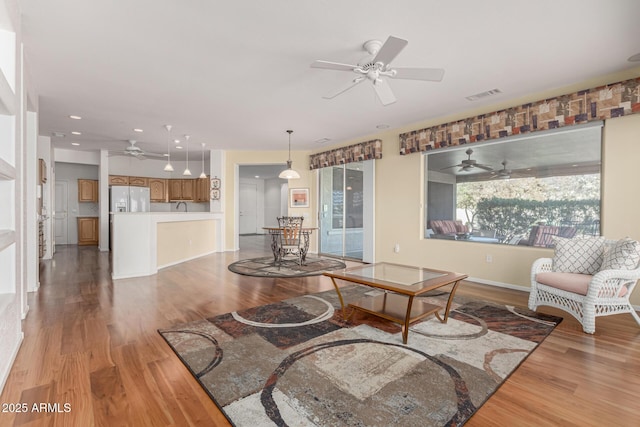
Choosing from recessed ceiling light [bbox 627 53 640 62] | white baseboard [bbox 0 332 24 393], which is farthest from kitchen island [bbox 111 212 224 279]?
recessed ceiling light [bbox 627 53 640 62]

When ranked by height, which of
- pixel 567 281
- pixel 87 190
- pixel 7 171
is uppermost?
pixel 87 190

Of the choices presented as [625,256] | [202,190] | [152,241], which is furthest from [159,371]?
[202,190]

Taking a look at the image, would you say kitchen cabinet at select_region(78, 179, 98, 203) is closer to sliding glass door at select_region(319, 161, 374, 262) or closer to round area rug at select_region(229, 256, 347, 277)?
round area rug at select_region(229, 256, 347, 277)

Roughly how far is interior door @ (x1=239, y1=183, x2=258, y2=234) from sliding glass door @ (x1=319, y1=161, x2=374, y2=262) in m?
5.55

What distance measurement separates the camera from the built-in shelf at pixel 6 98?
1871 millimetres

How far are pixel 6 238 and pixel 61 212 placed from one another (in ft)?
27.3

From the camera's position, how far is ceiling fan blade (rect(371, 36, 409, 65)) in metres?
2.22

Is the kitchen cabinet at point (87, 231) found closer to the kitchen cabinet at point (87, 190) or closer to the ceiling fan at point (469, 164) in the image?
the kitchen cabinet at point (87, 190)

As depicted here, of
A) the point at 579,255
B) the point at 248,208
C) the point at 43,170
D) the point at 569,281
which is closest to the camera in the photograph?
Result: the point at 569,281

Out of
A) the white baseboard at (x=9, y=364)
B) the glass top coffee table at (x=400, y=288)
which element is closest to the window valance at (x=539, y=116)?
the glass top coffee table at (x=400, y=288)

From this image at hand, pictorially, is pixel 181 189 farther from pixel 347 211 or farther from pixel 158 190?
pixel 347 211

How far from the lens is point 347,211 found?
22.5ft

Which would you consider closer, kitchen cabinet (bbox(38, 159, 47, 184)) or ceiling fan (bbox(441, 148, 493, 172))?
ceiling fan (bbox(441, 148, 493, 172))

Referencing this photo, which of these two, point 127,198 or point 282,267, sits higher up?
point 127,198
